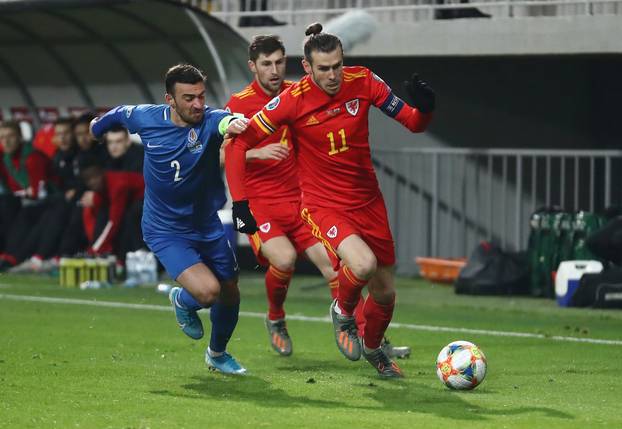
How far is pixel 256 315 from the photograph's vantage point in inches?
596

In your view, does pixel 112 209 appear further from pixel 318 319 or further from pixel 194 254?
pixel 194 254

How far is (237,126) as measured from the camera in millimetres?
9578

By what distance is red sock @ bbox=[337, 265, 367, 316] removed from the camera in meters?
10.1

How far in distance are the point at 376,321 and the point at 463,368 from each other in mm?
956

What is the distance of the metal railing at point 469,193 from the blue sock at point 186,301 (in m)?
8.73

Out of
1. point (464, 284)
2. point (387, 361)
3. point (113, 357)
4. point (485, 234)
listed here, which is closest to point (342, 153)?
point (387, 361)

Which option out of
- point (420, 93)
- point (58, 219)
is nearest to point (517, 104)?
point (58, 219)

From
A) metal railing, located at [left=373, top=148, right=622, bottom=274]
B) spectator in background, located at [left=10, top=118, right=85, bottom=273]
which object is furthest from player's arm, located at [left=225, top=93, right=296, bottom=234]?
spectator in background, located at [left=10, top=118, right=85, bottom=273]

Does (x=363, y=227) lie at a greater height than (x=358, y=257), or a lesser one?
greater

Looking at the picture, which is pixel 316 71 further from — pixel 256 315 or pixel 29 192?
pixel 29 192

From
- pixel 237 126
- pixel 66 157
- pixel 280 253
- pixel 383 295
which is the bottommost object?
pixel 66 157

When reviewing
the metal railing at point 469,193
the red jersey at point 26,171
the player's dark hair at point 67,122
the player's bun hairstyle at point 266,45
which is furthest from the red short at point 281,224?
the red jersey at point 26,171

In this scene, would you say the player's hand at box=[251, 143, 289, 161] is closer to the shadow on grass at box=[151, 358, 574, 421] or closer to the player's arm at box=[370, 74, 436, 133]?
the player's arm at box=[370, 74, 436, 133]

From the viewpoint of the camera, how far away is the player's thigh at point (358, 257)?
32.6ft
